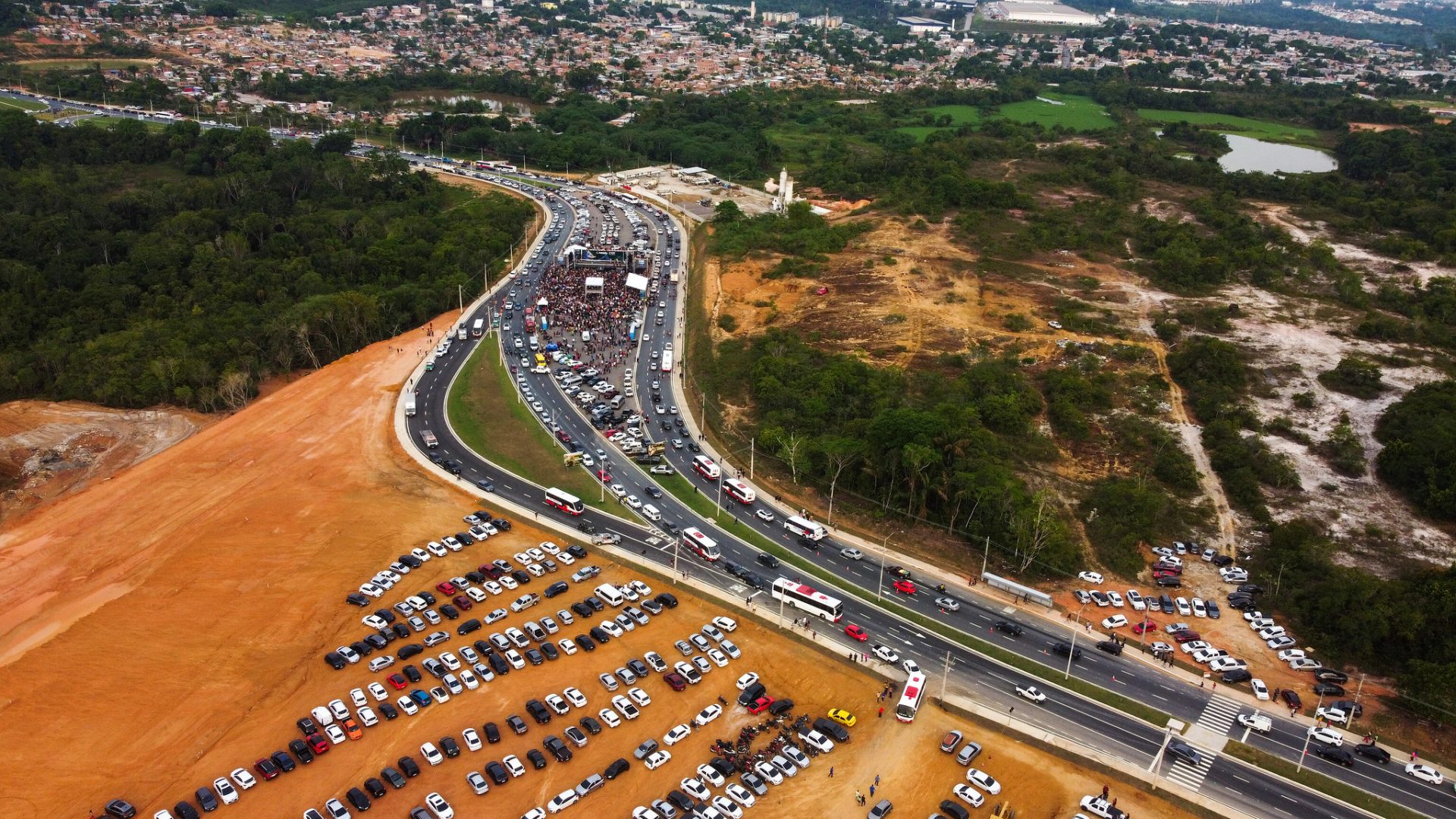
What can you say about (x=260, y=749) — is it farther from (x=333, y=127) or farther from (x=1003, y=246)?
(x=333, y=127)

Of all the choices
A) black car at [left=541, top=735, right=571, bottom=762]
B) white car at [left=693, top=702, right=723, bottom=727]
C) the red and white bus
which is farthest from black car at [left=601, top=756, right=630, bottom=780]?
the red and white bus

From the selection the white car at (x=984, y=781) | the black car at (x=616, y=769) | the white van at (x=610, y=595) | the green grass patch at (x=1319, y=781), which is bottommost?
the black car at (x=616, y=769)

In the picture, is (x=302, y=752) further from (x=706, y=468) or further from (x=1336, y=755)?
(x=1336, y=755)

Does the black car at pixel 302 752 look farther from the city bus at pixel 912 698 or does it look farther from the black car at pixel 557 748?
the city bus at pixel 912 698

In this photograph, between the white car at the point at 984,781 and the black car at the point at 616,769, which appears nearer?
the white car at the point at 984,781

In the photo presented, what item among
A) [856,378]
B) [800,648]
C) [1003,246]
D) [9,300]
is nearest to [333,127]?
[9,300]

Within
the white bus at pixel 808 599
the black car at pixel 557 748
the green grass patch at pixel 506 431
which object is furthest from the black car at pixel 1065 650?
the green grass patch at pixel 506 431

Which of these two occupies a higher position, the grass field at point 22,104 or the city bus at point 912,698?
the grass field at point 22,104
